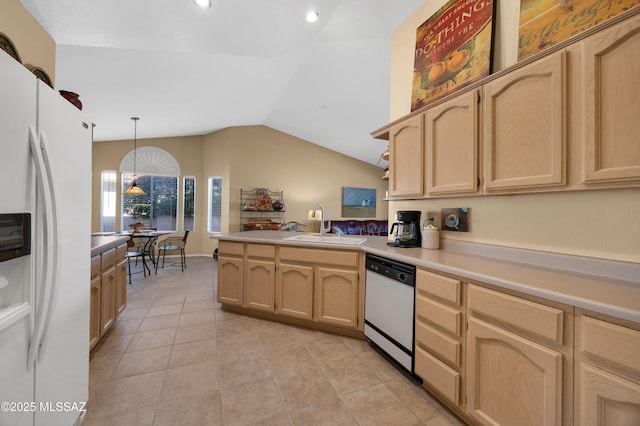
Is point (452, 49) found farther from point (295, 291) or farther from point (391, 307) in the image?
point (295, 291)

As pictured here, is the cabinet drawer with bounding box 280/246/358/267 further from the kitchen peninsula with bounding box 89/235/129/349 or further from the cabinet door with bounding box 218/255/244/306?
the kitchen peninsula with bounding box 89/235/129/349

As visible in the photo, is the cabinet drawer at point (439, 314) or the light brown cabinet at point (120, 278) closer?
the cabinet drawer at point (439, 314)

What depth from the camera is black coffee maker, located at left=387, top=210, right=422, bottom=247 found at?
7.13 ft

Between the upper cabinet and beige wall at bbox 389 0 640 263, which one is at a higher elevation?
the upper cabinet

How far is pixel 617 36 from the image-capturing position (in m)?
1.05

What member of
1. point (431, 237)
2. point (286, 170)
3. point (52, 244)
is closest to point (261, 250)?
point (431, 237)

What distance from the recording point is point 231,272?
2855 mm

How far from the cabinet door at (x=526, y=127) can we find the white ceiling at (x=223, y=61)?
59.7 inches

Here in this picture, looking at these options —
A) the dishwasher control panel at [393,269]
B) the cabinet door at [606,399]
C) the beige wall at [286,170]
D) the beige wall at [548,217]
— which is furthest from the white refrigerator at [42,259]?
the beige wall at [286,170]

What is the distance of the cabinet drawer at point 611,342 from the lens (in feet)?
2.63

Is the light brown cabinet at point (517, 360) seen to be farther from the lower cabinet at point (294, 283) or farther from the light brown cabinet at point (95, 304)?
the light brown cabinet at point (95, 304)

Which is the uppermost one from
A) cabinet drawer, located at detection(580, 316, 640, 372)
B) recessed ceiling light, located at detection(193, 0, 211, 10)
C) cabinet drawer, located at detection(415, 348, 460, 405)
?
recessed ceiling light, located at detection(193, 0, 211, 10)

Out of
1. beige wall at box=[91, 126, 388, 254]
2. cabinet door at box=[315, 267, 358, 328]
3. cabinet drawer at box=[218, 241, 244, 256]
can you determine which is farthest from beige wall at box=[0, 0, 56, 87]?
beige wall at box=[91, 126, 388, 254]

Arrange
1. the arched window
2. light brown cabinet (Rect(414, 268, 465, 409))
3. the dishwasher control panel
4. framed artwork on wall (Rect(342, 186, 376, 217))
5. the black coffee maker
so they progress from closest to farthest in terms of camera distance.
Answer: light brown cabinet (Rect(414, 268, 465, 409)) < the dishwasher control panel < the black coffee maker < the arched window < framed artwork on wall (Rect(342, 186, 376, 217))
